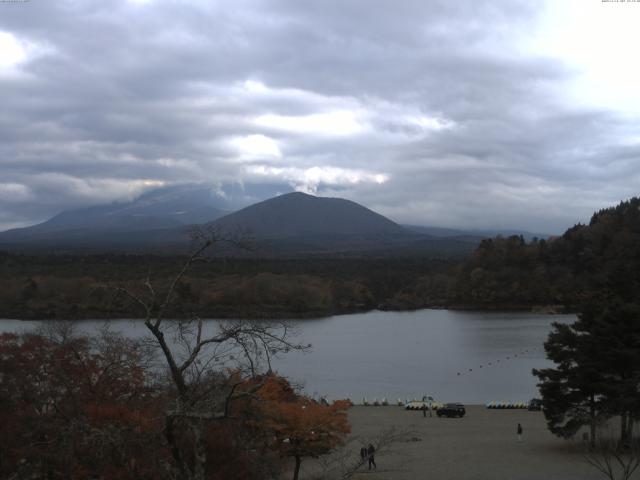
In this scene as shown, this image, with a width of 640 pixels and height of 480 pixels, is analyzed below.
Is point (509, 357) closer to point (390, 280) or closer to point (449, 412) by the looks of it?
point (449, 412)

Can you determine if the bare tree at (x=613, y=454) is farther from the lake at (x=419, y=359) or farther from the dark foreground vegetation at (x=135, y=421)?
the lake at (x=419, y=359)

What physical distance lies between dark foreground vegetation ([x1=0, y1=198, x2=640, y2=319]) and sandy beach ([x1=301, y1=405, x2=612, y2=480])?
29.9 metres

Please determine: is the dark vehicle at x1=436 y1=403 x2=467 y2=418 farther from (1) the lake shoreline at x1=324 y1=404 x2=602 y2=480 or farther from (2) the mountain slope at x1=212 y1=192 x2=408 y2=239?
(2) the mountain slope at x1=212 y1=192 x2=408 y2=239

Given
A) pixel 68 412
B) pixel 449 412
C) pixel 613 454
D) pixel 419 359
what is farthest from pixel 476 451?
pixel 419 359

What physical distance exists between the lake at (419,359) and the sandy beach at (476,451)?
3.50 metres

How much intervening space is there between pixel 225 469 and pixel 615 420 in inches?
457

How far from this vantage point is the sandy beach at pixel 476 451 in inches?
453

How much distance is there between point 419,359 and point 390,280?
3948 centimetres

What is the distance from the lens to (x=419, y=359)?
31.5 meters

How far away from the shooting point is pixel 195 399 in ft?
12.5

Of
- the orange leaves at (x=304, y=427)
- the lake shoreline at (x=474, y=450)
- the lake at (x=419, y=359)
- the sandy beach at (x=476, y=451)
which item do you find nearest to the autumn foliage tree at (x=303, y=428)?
the orange leaves at (x=304, y=427)

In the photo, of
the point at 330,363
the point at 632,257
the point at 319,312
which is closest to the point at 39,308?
the point at 319,312

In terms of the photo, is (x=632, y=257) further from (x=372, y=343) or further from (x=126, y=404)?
(x=126, y=404)

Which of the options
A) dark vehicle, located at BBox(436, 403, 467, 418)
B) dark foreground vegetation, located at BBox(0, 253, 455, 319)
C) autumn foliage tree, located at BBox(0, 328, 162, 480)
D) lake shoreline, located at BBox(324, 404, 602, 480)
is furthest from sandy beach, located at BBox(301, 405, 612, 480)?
dark foreground vegetation, located at BBox(0, 253, 455, 319)
